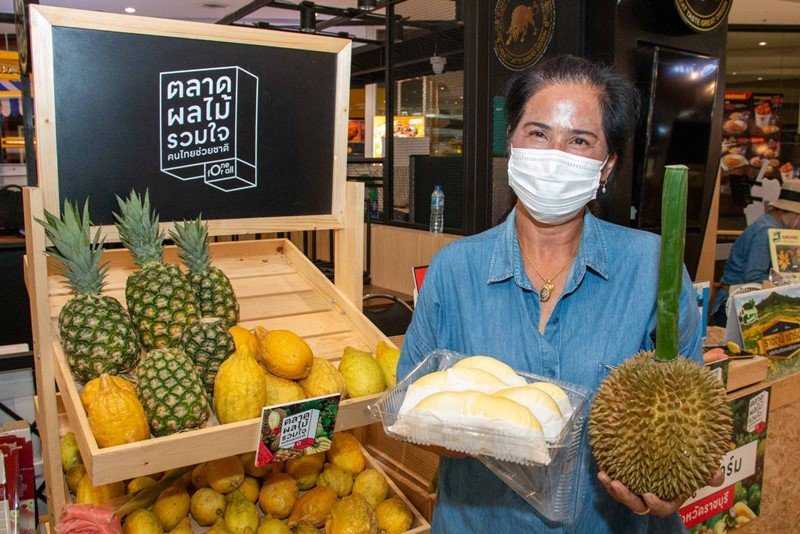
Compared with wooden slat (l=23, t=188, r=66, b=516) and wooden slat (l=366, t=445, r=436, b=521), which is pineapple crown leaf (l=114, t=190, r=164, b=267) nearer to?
wooden slat (l=23, t=188, r=66, b=516)

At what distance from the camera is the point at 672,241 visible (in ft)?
3.10

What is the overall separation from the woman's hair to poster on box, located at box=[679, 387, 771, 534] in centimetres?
158

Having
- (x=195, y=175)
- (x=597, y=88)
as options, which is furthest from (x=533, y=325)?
(x=195, y=175)

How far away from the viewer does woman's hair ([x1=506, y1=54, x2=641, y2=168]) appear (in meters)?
1.52

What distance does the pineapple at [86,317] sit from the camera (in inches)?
58.9

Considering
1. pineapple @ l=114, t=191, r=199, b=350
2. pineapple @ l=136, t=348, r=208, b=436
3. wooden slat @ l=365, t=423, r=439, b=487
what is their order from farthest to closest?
wooden slat @ l=365, t=423, r=439, b=487 → pineapple @ l=114, t=191, r=199, b=350 → pineapple @ l=136, t=348, r=208, b=436

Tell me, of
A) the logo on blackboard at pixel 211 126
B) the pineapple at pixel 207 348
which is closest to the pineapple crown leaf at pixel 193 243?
the logo on blackboard at pixel 211 126

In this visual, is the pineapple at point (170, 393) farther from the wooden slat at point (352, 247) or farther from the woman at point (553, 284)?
the wooden slat at point (352, 247)

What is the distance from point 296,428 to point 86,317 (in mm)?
538

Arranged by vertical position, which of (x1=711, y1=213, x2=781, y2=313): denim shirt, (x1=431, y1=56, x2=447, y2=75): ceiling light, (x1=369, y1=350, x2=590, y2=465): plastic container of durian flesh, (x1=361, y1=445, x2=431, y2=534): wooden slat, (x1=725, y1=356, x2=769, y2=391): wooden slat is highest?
(x1=431, y1=56, x2=447, y2=75): ceiling light

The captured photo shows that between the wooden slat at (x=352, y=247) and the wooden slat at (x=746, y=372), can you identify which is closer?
the wooden slat at (x=352, y=247)

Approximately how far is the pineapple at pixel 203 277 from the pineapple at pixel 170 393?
269 mm

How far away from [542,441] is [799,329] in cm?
249

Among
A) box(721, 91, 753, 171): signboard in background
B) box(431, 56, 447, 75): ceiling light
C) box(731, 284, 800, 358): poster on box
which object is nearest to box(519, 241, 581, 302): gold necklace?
box(731, 284, 800, 358): poster on box
